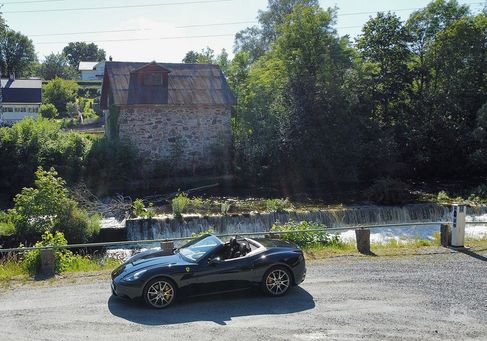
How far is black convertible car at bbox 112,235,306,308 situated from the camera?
7.82 m

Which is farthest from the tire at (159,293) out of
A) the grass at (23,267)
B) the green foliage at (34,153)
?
the green foliage at (34,153)

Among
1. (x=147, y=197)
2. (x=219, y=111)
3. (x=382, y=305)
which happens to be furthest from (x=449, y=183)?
(x=382, y=305)

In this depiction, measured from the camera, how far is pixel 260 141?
26672 mm

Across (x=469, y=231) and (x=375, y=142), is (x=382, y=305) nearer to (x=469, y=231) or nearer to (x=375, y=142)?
(x=469, y=231)

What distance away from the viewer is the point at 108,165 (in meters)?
24.1

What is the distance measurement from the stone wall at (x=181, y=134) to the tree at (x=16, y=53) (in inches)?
2300

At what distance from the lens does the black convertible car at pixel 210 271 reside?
7.82m

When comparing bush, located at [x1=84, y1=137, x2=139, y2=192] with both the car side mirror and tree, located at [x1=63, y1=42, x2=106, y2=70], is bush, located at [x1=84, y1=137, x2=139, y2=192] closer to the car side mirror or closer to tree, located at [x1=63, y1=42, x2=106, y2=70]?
the car side mirror

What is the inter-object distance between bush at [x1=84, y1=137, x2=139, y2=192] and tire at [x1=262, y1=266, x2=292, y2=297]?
1728 centimetres

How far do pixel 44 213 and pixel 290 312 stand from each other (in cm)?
986

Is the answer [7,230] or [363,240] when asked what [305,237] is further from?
[7,230]

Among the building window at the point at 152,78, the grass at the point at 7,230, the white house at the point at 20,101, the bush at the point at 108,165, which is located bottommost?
the grass at the point at 7,230

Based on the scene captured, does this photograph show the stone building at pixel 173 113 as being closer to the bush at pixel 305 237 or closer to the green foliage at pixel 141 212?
the green foliage at pixel 141 212

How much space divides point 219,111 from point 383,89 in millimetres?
9730
